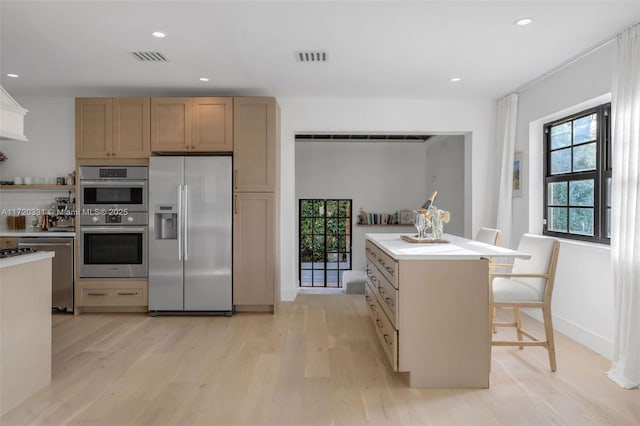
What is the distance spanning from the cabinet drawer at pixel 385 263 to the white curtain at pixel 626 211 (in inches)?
62.4

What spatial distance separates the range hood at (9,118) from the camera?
7.08 ft

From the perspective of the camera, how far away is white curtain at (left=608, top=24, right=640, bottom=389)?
8.56 feet

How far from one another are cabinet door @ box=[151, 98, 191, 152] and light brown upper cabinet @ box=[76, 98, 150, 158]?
0.08 metres

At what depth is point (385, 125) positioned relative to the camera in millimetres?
4824

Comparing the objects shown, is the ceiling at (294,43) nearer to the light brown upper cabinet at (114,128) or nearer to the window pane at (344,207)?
the light brown upper cabinet at (114,128)

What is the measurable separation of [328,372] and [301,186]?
565 cm

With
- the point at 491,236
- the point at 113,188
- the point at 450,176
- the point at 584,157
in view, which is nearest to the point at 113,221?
the point at 113,188

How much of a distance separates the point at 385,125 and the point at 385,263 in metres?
2.42

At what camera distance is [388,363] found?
9.49 feet

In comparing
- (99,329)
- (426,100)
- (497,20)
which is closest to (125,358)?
(99,329)

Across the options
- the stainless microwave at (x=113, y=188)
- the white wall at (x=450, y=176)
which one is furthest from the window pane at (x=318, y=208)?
the stainless microwave at (x=113, y=188)

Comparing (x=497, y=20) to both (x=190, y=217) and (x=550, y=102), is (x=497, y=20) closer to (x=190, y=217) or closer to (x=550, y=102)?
(x=550, y=102)

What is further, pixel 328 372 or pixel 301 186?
pixel 301 186

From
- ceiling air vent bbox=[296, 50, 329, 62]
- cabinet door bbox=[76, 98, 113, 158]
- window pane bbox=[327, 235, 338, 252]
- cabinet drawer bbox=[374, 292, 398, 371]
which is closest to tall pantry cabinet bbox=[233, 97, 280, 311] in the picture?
ceiling air vent bbox=[296, 50, 329, 62]
